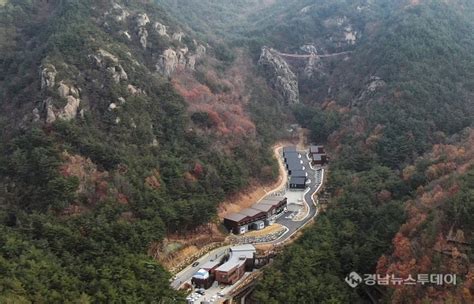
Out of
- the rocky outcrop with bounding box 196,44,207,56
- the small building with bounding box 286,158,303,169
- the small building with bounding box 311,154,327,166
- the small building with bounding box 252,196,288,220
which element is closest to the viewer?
the small building with bounding box 252,196,288,220

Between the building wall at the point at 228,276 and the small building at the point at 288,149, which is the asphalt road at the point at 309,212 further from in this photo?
the building wall at the point at 228,276

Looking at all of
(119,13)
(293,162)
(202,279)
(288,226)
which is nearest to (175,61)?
(119,13)

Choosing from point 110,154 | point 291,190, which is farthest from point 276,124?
point 110,154

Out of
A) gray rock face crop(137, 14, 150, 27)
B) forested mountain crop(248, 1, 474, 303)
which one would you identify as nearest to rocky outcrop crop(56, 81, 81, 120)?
gray rock face crop(137, 14, 150, 27)

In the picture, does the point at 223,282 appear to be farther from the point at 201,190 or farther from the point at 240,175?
the point at 240,175

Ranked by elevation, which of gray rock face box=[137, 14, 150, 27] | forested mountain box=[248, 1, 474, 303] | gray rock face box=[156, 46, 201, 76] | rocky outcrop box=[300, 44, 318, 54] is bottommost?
forested mountain box=[248, 1, 474, 303]

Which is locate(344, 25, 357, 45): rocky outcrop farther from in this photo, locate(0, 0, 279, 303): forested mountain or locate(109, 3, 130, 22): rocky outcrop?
locate(109, 3, 130, 22): rocky outcrop

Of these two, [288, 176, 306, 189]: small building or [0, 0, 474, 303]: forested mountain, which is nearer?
[0, 0, 474, 303]: forested mountain
